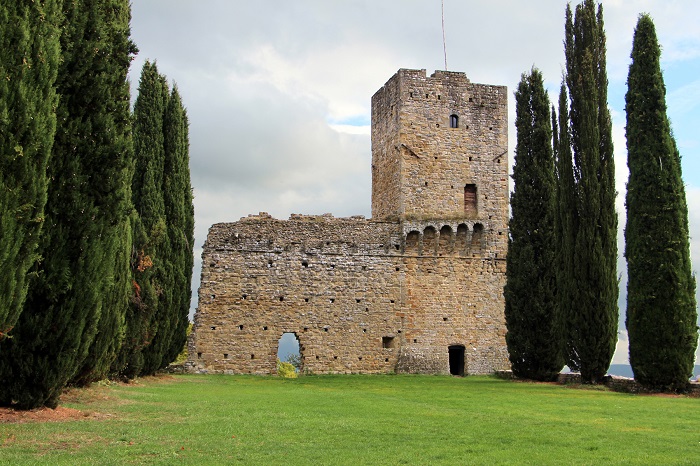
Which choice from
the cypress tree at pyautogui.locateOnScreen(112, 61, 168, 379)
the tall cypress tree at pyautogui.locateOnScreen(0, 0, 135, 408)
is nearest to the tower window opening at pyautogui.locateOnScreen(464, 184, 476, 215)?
the cypress tree at pyautogui.locateOnScreen(112, 61, 168, 379)

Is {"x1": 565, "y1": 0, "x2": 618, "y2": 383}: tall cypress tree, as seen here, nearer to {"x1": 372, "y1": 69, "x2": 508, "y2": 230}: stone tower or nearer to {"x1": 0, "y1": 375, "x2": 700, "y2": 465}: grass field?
{"x1": 0, "y1": 375, "x2": 700, "y2": 465}: grass field

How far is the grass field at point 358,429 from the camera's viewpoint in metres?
8.21

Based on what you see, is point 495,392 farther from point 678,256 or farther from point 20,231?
point 20,231

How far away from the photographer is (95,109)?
446 inches

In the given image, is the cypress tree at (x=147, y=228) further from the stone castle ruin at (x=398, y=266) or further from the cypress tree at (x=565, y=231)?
the cypress tree at (x=565, y=231)

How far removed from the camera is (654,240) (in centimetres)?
1812

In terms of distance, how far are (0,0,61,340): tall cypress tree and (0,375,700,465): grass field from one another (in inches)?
81.6

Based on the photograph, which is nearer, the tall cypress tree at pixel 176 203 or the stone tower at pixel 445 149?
the tall cypress tree at pixel 176 203

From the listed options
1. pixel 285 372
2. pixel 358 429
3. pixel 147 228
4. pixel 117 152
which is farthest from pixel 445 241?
pixel 117 152

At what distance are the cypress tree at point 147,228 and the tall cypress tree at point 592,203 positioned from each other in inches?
456

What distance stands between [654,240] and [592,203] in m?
2.45

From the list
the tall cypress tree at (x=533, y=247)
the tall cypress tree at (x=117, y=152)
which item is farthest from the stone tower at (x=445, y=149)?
the tall cypress tree at (x=117, y=152)

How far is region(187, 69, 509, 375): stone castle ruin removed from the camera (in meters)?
26.6

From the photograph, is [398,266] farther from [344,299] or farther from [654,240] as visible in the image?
[654,240]
